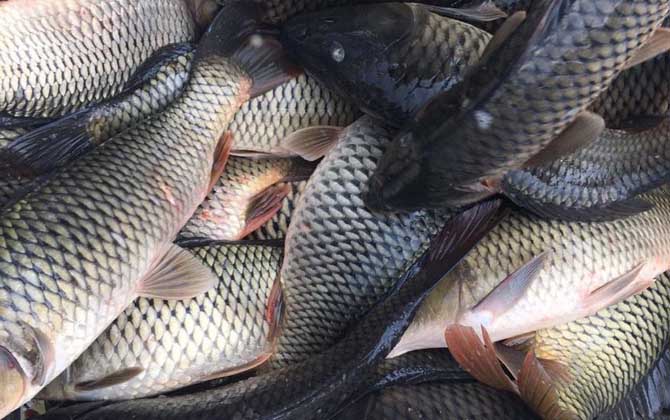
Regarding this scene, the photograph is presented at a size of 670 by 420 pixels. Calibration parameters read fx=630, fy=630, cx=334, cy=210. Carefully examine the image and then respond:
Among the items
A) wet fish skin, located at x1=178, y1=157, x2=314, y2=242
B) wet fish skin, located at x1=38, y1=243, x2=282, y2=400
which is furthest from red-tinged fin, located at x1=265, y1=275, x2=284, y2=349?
wet fish skin, located at x1=178, y1=157, x2=314, y2=242

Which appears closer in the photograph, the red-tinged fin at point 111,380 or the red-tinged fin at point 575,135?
the red-tinged fin at point 575,135

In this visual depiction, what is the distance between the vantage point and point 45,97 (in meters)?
1.77

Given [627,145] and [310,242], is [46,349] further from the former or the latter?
[627,145]

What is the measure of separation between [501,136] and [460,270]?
0.43 metres

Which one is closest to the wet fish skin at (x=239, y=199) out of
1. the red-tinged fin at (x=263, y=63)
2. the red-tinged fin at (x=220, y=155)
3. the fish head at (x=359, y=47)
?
the red-tinged fin at (x=220, y=155)

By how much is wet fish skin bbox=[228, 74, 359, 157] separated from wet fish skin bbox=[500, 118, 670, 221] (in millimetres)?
567

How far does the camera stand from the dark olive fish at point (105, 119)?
1.54 m

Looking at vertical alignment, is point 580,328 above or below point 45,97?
below

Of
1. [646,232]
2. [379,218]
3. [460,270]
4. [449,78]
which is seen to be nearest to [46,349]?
[379,218]

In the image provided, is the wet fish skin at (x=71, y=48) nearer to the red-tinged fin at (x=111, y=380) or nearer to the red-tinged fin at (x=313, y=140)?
the red-tinged fin at (x=313, y=140)

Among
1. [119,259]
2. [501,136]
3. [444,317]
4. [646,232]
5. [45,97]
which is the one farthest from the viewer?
[45,97]

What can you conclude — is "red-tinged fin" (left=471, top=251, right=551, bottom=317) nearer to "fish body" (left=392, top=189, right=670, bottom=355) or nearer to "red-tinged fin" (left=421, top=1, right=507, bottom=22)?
"fish body" (left=392, top=189, right=670, bottom=355)

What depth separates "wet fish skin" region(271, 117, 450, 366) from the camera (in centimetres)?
153

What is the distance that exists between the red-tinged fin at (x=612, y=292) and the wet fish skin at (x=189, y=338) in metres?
0.79
